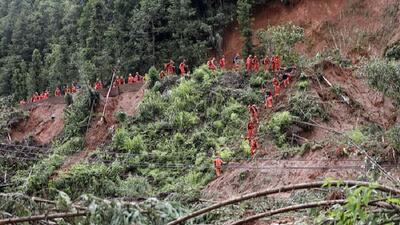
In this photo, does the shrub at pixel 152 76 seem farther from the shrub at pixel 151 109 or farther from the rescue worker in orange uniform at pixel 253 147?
the rescue worker in orange uniform at pixel 253 147

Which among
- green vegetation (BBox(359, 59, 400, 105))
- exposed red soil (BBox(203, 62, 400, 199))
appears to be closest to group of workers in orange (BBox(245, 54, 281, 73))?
exposed red soil (BBox(203, 62, 400, 199))

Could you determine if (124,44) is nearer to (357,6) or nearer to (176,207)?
(357,6)

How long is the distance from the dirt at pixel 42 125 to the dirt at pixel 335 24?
936cm

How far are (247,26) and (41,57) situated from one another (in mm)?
19641

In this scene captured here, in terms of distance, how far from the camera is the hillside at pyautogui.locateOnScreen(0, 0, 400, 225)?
11.9 meters

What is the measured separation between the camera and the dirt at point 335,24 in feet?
104

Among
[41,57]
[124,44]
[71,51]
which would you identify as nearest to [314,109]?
[124,44]

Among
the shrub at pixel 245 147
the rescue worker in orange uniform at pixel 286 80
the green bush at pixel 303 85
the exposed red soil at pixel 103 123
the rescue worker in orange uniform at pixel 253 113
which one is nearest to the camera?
the shrub at pixel 245 147

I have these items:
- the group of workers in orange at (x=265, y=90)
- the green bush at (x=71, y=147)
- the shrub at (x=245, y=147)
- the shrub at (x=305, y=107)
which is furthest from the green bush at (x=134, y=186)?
the shrub at (x=305, y=107)

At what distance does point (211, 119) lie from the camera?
973 inches

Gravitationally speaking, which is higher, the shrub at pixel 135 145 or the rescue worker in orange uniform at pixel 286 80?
the rescue worker in orange uniform at pixel 286 80

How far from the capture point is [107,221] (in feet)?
18.1

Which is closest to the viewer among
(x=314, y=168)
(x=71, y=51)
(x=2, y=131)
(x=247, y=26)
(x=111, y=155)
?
(x=314, y=168)

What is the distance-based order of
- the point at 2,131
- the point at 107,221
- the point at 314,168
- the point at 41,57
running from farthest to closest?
1. the point at 41,57
2. the point at 2,131
3. the point at 314,168
4. the point at 107,221
